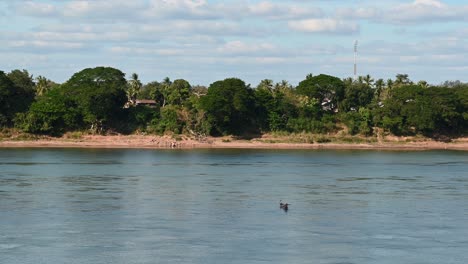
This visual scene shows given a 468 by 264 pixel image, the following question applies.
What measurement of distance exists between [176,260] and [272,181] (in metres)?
32.6

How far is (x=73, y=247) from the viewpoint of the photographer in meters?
38.2

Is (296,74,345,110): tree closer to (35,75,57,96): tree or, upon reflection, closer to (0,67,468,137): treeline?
(0,67,468,137): treeline

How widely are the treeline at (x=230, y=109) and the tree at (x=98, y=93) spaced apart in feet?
0.38

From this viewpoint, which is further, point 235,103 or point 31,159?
point 235,103

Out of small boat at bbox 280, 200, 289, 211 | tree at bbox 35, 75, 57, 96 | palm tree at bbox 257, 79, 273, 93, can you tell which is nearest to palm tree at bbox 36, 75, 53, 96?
tree at bbox 35, 75, 57, 96

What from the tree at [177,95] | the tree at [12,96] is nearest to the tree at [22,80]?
the tree at [12,96]

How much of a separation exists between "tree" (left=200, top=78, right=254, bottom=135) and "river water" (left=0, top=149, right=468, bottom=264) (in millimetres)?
25431

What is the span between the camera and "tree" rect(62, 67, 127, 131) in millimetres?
109625

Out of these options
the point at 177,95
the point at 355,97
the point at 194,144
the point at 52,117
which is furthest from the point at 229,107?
the point at 52,117

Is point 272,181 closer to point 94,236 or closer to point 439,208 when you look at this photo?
point 439,208

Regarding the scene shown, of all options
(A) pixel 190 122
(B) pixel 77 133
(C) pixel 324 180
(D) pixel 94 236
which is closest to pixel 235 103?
(A) pixel 190 122

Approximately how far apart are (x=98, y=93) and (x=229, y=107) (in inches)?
602

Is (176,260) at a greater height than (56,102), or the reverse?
(56,102)

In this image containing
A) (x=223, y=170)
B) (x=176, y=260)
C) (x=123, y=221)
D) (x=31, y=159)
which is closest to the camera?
(x=176, y=260)
